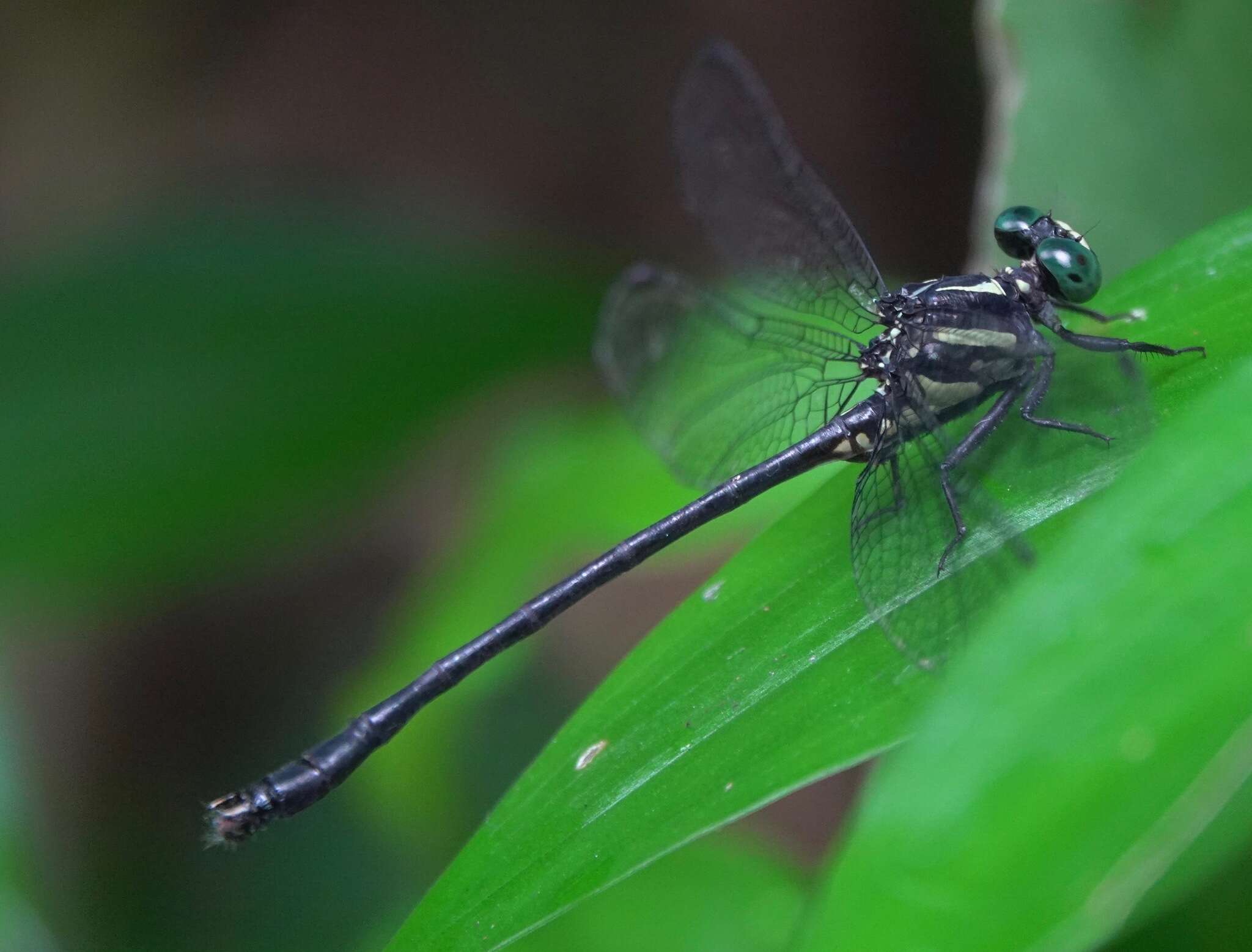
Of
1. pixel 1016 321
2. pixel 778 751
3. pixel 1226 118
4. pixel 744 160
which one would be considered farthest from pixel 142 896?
pixel 1226 118

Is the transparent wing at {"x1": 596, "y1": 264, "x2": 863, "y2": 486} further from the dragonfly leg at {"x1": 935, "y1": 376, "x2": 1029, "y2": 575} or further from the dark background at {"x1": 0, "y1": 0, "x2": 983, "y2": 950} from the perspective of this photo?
the dark background at {"x1": 0, "y1": 0, "x2": 983, "y2": 950}

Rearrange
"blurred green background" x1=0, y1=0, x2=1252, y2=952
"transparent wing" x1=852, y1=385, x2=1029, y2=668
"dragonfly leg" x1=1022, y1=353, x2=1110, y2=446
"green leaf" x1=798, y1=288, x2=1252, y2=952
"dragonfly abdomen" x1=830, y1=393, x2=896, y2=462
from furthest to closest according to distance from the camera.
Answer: "blurred green background" x1=0, y1=0, x2=1252, y2=952 → "dragonfly abdomen" x1=830, y1=393, x2=896, y2=462 → "dragonfly leg" x1=1022, y1=353, x2=1110, y2=446 → "transparent wing" x1=852, y1=385, x2=1029, y2=668 → "green leaf" x1=798, y1=288, x2=1252, y2=952

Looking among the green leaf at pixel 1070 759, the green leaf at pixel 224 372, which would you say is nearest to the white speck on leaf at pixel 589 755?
the green leaf at pixel 1070 759

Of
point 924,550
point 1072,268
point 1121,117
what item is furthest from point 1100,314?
point 1121,117

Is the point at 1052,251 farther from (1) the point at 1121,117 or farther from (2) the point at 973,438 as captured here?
(1) the point at 1121,117

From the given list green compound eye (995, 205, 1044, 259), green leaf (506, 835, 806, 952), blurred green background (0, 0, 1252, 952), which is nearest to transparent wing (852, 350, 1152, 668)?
green compound eye (995, 205, 1044, 259)

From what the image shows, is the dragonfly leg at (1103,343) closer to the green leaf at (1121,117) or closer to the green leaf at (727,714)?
the green leaf at (727,714)
